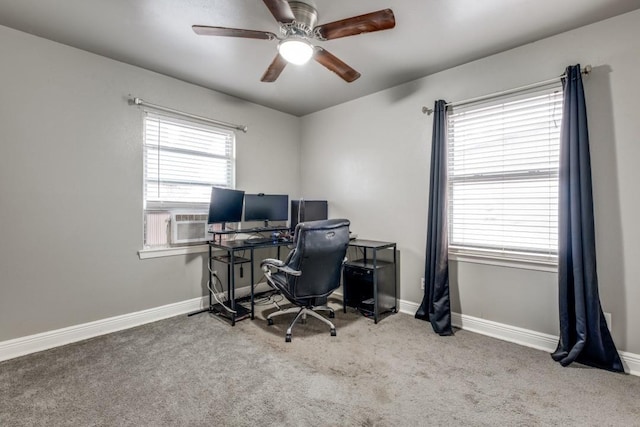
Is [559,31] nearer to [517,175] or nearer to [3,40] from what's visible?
[517,175]

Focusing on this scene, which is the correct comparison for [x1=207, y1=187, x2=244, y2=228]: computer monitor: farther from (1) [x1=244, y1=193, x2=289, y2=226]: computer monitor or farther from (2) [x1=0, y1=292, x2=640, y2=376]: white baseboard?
(2) [x1=0, y1=292, x2=640, y2=376]: white baseboard

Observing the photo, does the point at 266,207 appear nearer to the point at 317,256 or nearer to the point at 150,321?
the point at 317,256

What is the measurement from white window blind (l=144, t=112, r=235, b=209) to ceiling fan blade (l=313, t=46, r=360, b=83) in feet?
5.85

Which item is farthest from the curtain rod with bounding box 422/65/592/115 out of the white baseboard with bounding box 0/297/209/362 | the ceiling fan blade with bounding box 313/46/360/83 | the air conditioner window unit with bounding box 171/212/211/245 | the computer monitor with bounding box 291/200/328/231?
the white baseboard with bounding box 0/297/209/362

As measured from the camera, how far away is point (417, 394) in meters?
1.89

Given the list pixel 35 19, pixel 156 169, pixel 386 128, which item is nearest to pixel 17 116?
pixel 35 19

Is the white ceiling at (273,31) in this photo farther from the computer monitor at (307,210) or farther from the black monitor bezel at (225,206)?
the computer monitor at (307,210)

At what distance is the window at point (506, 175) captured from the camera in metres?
2.48

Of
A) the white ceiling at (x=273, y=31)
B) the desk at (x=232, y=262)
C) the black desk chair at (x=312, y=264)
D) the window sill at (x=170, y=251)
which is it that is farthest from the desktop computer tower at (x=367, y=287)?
the white ceiling at (x=273, y=31)

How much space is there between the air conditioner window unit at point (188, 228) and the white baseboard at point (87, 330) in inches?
26.8

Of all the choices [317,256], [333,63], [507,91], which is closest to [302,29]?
[333,63]

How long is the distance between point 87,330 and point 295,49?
2899 millimetres

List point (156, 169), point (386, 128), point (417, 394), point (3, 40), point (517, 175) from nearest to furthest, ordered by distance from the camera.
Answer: point (417, 394) < point (3, 40) < point (517, 175) < point (156, 169) < point (386, 128)

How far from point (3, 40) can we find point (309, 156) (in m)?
3.15
